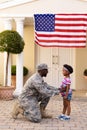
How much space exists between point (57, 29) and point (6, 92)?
272 centimetres

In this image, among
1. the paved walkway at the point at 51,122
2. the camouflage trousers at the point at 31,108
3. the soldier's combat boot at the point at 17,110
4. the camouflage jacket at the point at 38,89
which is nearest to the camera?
the paved walkway at the point at 51,122

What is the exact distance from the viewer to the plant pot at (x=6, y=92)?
585 inches

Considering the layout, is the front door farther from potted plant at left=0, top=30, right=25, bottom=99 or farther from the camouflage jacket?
the camouflage jacket

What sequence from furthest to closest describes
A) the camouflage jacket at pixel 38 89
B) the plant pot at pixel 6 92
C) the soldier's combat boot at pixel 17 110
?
A: 1. the plant pot at pixel 6 92
2. the soldier's combat boot at pixel 17 110
3. the camouflage jacket at pixel 38 89

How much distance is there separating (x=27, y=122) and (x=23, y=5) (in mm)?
5910

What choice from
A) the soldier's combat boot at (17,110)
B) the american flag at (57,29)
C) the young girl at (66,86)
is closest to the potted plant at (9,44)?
the american flag at (57,29)

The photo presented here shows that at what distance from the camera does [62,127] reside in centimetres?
990

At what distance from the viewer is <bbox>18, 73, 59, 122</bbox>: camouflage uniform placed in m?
10.4

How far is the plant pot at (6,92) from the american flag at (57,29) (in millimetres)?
1853

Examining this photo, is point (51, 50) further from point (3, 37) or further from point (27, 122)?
point (27, 122)

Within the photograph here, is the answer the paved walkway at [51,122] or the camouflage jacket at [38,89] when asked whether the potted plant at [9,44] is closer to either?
the paved walkway at [51,122]

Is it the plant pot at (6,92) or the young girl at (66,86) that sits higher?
the young girl at (66,86)

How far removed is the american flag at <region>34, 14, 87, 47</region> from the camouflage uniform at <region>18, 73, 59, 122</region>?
4489 millimetres

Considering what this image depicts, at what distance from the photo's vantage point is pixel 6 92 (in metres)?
14.9
